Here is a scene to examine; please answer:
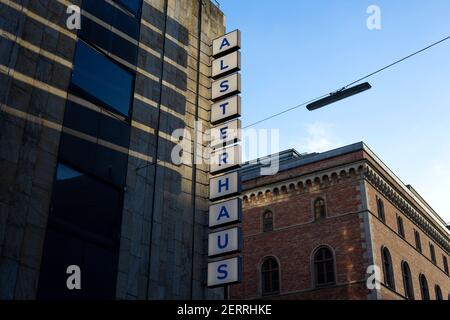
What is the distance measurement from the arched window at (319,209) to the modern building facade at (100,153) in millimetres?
20806

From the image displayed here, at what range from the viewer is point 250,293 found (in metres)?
39.9

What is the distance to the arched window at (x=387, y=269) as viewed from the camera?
121ft

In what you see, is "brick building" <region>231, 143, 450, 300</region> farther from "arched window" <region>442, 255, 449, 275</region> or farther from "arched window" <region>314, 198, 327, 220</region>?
"arched window" <region>442, 255, 449, 275</region>

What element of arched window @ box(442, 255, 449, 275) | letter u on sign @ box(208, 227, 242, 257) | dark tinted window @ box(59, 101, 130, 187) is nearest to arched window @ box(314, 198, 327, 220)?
arched window @ box(442, 255, 449, 275)

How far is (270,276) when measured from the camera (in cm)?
3956

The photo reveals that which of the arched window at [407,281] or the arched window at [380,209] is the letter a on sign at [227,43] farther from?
the arched window at [407,281]

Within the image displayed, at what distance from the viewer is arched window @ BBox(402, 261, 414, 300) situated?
39438mm

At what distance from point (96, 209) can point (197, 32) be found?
28.8 feet

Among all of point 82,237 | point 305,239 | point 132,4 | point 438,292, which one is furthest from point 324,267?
point 82,237

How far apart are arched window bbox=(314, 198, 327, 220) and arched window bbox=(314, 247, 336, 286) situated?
2308 millimetres

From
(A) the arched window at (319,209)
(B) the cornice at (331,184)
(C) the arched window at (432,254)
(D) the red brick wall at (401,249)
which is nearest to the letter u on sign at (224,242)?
(D) the red brick wall at (401,249)

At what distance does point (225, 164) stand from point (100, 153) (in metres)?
4.03

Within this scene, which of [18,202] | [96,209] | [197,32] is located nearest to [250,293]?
[197,32]
